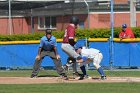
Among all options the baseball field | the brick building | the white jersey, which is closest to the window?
the brick building

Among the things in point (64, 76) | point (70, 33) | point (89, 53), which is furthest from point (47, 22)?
point (89, 53)

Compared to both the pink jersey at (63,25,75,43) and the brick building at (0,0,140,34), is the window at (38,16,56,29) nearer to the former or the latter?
the brick building at (0,0,140,34)

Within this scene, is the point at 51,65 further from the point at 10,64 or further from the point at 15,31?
the point at 15,31

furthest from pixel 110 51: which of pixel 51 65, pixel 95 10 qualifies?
pixel 95 10

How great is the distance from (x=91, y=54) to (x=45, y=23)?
30848 millimetres

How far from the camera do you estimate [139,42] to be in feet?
76.4

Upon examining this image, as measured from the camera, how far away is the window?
47.0 metres
